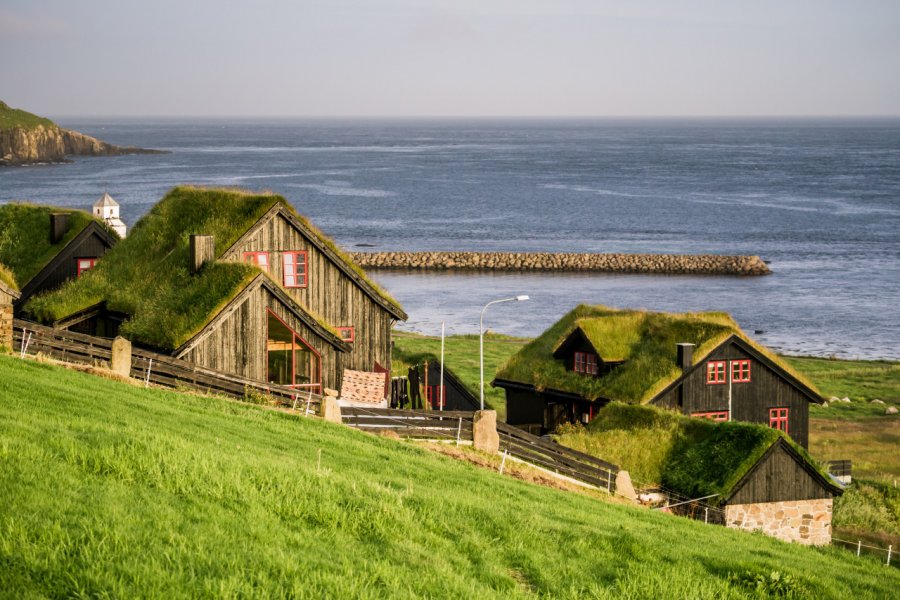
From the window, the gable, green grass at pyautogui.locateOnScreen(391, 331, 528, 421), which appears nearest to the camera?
the window

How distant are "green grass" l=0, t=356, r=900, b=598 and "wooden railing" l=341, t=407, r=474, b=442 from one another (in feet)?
21.3

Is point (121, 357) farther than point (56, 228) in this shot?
No

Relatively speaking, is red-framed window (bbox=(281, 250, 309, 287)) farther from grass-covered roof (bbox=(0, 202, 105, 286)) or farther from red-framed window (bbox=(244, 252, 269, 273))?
grass-covered roof (bbox=(0, 202, 105, 286))

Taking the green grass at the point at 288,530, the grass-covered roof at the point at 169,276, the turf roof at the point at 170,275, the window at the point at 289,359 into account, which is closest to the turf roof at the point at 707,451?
the green grass at the point at 288,530

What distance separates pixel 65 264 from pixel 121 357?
19.6 metres

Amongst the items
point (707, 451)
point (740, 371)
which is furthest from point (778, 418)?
point (707, 451)

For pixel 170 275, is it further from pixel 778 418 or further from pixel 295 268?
pixel 778 418

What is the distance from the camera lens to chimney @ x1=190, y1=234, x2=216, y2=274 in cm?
3956

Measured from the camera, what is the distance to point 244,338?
38281 mm

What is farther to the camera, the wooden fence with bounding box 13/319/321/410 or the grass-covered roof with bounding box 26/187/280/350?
the grass-covered roof with bounding box 26/187/280/350

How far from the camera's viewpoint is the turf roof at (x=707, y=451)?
3475 cm

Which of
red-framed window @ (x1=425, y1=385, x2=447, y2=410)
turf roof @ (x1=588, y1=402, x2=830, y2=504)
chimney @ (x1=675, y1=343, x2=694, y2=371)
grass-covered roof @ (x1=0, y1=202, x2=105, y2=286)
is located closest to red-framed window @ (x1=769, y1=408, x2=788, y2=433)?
chimney @ (x1=675, y1=343, x2=694, y2=371)

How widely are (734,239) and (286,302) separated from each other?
127779 millimetres

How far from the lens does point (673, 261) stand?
5231 inches
